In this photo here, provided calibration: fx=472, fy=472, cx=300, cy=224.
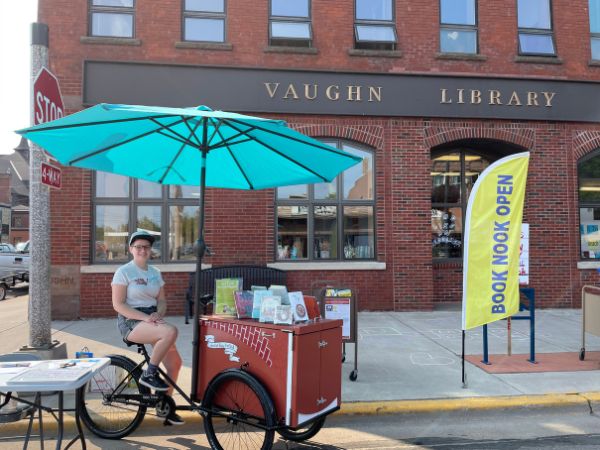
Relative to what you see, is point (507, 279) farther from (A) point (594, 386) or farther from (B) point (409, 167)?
(B) point (409, 167)

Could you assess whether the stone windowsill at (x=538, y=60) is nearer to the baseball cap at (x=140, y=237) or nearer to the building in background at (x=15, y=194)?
the baseball cap at (x=140, y=237)

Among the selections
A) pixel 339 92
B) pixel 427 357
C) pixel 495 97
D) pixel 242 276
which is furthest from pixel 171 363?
pixel 495 97

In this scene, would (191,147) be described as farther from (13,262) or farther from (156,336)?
(13,262)

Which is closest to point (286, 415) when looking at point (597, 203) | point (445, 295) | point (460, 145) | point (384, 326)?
point (384, 326)

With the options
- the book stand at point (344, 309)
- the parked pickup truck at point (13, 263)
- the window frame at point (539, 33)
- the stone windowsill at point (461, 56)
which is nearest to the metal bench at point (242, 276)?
the book stand at point (344, 309)

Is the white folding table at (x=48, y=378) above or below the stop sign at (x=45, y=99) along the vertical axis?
below

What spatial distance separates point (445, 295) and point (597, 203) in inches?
161

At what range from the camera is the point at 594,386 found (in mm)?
5418

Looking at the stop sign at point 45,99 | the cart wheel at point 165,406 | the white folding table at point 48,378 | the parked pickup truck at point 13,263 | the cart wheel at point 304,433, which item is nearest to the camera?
the white folding table at point 48,378

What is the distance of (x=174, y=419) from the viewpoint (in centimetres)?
417

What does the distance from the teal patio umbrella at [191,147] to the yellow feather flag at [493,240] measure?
2.01 meters

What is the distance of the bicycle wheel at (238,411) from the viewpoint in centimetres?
350

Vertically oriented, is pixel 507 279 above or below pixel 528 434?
above

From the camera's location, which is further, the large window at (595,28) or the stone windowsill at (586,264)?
the large window at (595,28)
